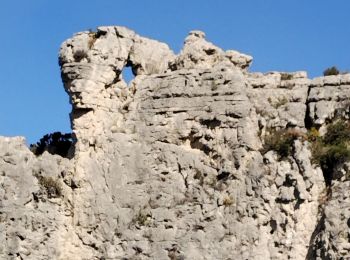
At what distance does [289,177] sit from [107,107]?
575cm

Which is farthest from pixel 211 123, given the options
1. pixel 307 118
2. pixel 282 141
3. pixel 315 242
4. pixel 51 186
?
pixel 51 186

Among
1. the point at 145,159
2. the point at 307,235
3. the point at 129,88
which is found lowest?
the point at 307,235

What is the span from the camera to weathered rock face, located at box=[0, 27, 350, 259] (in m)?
27.5

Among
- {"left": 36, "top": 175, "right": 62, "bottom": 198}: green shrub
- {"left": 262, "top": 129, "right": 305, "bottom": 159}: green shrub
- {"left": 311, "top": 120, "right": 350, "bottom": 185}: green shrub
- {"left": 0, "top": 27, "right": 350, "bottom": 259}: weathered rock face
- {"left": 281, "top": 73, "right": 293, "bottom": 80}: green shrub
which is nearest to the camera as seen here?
{"left": 0, "top": 27, "right": 350, "bottom": 259}: weathered rock face

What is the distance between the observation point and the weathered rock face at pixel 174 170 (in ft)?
90.2

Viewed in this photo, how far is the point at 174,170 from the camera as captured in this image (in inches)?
1134

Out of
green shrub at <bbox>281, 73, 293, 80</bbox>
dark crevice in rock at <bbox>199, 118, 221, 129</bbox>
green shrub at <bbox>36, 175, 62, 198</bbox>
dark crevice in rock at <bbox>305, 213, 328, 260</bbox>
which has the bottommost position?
dark crevice in rock at <bbox>305, 213, 328, 260</bbox>

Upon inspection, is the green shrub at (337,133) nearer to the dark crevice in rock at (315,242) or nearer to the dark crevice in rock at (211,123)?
the dark crevice in rock at (315,242)

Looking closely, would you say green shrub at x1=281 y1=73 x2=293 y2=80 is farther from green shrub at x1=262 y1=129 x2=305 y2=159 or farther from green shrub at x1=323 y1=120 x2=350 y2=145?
green shrub at x1=323 y1=120 x2=350 y2=145

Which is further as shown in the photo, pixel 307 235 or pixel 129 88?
pixel 129 88

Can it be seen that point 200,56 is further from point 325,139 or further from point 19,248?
point 19,248

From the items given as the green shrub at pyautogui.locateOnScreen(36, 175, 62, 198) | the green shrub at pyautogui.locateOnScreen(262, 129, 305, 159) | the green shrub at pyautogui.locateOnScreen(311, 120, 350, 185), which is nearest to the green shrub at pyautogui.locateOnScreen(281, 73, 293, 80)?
the green shrub at pyautogui.locateOnScreen(262, 129, 305, 159)

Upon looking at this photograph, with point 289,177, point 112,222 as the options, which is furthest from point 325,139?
point 112,222

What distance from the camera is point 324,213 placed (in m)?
26.9
